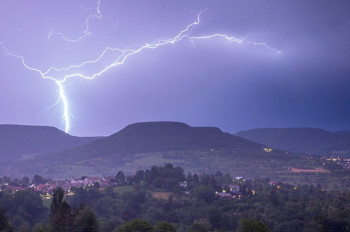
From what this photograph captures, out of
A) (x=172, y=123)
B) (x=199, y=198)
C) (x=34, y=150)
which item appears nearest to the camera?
(x=199, y=198)

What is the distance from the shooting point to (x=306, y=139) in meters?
148

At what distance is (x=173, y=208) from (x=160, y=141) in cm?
6781

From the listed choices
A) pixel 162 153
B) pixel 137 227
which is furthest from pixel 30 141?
pixel 137 227

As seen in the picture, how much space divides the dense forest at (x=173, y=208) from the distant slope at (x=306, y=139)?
76.0m

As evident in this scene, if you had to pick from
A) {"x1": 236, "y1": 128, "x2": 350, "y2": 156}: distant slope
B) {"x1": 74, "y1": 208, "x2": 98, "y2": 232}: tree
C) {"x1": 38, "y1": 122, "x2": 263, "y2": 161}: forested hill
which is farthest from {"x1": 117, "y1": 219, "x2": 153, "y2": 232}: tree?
{"x1": 236, "y1": 128, "x2": 350, "y2": 156}: distant slope

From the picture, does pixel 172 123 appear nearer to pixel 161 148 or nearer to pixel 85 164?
A: pixel 161 148

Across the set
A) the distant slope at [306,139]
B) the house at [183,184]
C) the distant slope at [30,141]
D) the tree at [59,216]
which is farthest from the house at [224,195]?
the distant slope at [30,141]

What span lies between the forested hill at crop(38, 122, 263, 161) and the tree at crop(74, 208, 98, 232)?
71714 millimetres

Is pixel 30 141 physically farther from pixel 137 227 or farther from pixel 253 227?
pixel 253 227

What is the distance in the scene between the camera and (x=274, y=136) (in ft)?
521

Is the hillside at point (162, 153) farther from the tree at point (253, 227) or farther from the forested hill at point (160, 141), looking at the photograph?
the tree at point (253, 227)

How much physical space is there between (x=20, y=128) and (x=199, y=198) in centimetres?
10339

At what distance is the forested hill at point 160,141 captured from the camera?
105 metres

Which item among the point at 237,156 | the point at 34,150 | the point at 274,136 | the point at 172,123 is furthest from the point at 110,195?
the point at 274,136
